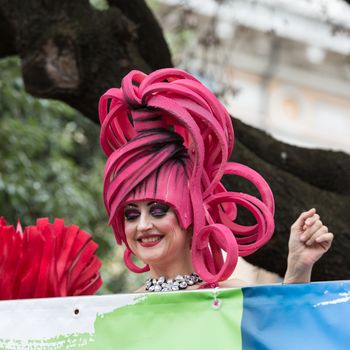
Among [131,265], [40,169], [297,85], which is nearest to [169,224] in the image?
[131,265]

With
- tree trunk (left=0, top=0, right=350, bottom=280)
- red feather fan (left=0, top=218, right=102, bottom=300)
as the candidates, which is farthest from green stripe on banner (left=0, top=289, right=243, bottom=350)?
tree trunk (left=0, top=0, right=350, bottom=280)

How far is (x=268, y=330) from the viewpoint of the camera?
272 cm

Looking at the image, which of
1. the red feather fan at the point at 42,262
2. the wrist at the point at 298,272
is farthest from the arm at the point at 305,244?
the red feather fan at the point at 42,262

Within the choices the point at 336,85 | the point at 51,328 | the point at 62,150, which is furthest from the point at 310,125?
the point at 51,328

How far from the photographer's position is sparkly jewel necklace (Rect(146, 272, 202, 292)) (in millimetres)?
3200

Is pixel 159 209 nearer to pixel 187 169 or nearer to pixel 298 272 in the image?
pixel 187 169

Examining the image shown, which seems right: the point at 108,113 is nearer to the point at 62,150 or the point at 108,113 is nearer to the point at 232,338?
the point at 232,338

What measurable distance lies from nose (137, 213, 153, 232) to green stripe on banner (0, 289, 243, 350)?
0.34 metres

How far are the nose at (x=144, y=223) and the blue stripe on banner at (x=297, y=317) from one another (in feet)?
1.67

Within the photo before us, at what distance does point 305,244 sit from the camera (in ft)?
9.49

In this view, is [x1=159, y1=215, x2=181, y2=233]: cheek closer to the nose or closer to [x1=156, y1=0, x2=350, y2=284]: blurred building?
the nose

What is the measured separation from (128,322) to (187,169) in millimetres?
597

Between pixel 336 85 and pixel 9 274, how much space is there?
17.1 metres

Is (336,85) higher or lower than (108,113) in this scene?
higher
